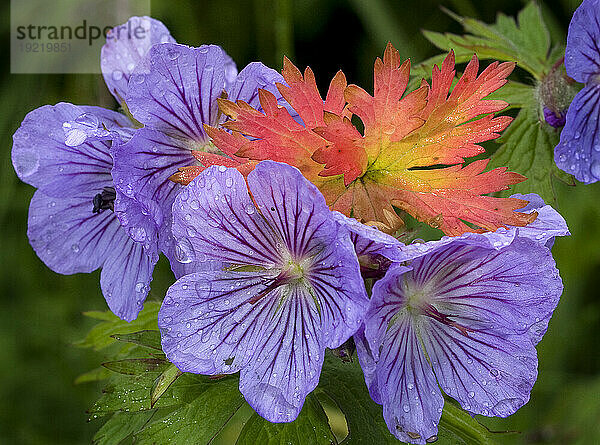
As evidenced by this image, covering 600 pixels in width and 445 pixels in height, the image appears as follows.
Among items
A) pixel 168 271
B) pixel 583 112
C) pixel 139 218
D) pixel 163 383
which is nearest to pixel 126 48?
pixel 139 218

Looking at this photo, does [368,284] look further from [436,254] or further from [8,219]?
[8,219]

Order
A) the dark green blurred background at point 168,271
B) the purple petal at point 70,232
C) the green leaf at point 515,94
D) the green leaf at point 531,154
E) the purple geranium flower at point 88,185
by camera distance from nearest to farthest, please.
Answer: the purple geranium flower at point 88,185 → the purple petal at point 70,232 → the green leaf at point 531,154 → the green leaf at point 515,94 → the dark green blurred background at point 168,271

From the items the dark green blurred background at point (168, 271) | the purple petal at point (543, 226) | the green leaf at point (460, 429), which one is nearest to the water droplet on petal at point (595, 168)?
the purple petal at point (543, 226)

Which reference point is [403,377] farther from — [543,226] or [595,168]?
[595,168]

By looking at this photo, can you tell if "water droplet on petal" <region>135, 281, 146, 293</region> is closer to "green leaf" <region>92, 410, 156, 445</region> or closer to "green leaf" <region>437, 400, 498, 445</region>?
"green leaf" <region>92, 410, 156, 445</region>

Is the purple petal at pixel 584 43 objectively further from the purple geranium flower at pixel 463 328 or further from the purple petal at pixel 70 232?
the purple petal at pixel 70 232
